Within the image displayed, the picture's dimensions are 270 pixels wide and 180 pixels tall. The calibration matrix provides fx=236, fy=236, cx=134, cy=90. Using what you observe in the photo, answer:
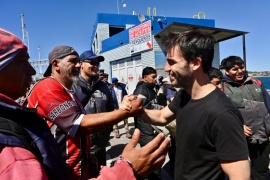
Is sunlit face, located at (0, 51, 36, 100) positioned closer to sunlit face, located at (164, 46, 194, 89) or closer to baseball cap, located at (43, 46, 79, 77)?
sunlit face, located at (164, 46, 194, 89)

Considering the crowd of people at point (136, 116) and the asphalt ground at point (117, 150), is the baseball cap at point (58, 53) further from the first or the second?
the asphalt ground at point (117, 150)

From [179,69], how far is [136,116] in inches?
23.8

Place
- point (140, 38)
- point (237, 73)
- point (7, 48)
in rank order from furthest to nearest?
point (140, 38) → point (237, 73) → point (7, 48)

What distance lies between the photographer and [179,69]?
1979 mm

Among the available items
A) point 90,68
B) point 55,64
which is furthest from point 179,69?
point 90,68

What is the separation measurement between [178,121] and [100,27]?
2127 cm

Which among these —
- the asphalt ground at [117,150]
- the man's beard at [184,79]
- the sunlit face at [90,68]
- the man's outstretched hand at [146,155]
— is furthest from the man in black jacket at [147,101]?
the man's outstretched hand at [146,155]

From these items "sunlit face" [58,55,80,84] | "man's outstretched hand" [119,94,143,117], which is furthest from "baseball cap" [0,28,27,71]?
"sunlit face" [58,55,80,84]

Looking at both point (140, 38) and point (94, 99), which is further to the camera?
point (140, 38)

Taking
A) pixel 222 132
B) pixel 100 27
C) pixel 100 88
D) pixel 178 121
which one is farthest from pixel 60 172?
pixel 100 27

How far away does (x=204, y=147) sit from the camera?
1772mm

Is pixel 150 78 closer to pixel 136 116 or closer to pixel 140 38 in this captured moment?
pixel 136 116

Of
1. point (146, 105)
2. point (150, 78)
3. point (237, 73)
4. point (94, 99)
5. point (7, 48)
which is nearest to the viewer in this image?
point (7, 48)

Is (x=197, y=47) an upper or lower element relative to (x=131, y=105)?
upper
